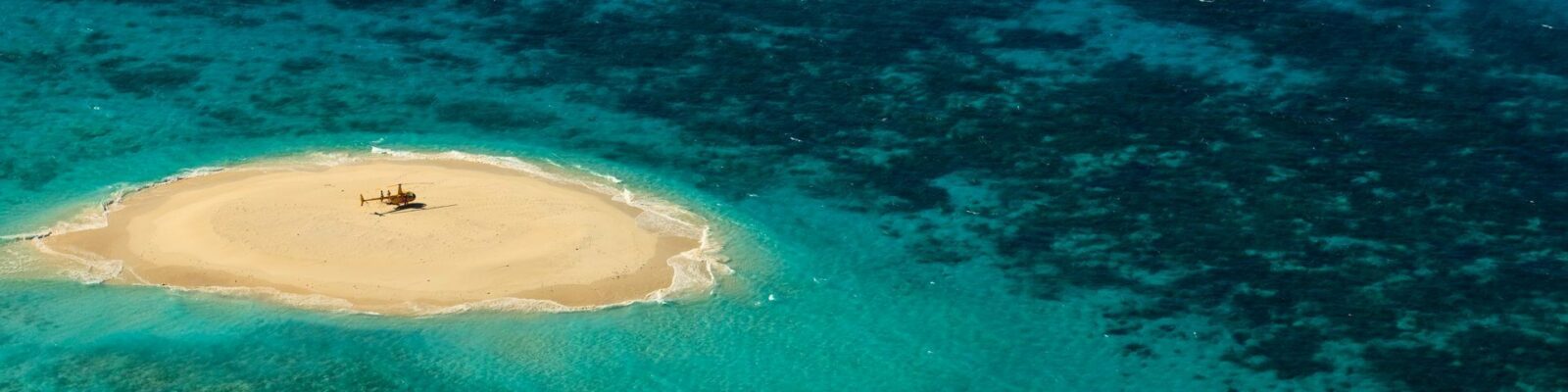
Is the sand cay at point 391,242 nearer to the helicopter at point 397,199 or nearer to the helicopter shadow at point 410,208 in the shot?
the helicopter shadow at point 410,208

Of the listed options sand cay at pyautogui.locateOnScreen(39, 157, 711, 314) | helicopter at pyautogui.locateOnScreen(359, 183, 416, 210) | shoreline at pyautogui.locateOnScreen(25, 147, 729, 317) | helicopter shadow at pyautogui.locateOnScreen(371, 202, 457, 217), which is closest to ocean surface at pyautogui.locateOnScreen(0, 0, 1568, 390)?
shoreline at pyautogui.locateOnScreen(25, 147, 729, 317)

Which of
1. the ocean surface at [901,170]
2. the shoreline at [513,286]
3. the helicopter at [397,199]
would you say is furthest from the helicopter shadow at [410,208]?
the ocean surface at [901,170]

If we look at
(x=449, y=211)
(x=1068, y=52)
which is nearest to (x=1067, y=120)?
(x=1068, y=52)

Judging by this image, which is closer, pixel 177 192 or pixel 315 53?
pixel 177 192

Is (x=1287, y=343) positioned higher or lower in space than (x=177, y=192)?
lower

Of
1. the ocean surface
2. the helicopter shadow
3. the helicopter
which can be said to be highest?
the helicopter

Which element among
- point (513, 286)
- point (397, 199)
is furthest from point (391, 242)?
point (513, 286)

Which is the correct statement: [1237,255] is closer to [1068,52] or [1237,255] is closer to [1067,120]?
[1067,120]

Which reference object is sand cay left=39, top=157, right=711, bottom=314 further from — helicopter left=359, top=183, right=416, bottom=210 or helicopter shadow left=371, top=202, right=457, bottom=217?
helicopter left=359, top=183, right=416, bottom=210

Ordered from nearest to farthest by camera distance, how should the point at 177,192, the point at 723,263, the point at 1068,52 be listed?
Answer: the point at 723,263
the point at 177,192
the point at 1068,52
